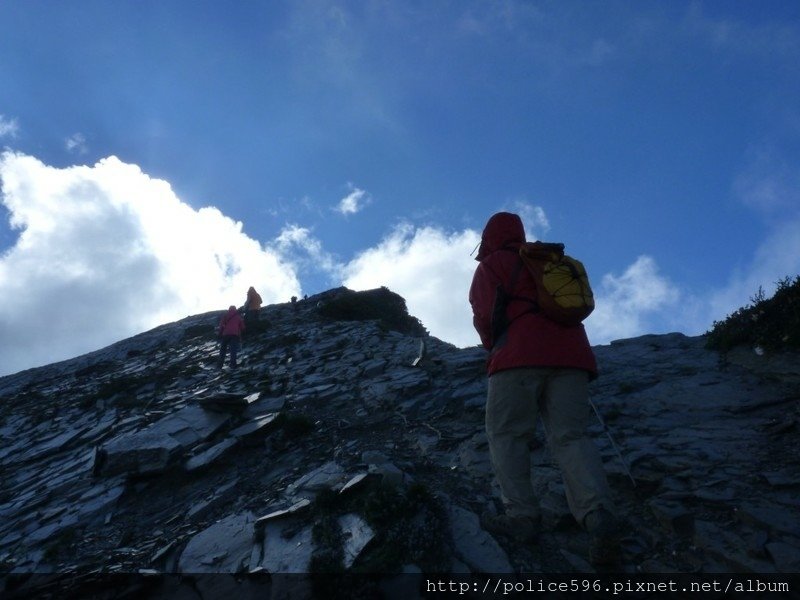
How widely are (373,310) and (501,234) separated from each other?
55.6 feet

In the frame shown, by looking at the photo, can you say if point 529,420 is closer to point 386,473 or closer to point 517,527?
point 517,527

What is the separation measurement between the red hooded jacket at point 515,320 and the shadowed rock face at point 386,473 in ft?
5.32

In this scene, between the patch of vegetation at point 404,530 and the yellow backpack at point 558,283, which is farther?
the yellow backpack at point 558,283

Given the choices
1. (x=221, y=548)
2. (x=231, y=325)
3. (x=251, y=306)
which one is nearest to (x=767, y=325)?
(x=221, y=548)

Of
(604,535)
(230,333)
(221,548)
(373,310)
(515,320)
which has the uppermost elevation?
(373,310)

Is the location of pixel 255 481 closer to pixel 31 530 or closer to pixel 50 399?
pixel 31 530

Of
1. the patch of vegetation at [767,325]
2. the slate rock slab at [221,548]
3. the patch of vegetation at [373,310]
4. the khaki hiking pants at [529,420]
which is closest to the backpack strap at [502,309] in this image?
the khaki hiking pants at [529,420]

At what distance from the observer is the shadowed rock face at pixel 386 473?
16.1 feet

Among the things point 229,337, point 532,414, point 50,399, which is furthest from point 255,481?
point 50,399

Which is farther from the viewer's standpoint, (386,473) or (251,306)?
(251,306)

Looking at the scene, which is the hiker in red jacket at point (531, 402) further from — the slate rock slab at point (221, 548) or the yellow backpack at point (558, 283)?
the slate rock slab at point (221, 548)

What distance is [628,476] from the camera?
6.04 m

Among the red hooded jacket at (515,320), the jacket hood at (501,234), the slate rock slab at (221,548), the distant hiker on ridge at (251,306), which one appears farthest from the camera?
the distant hiker on ridge at (251,306)

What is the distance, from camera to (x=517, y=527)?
495 centimetres
